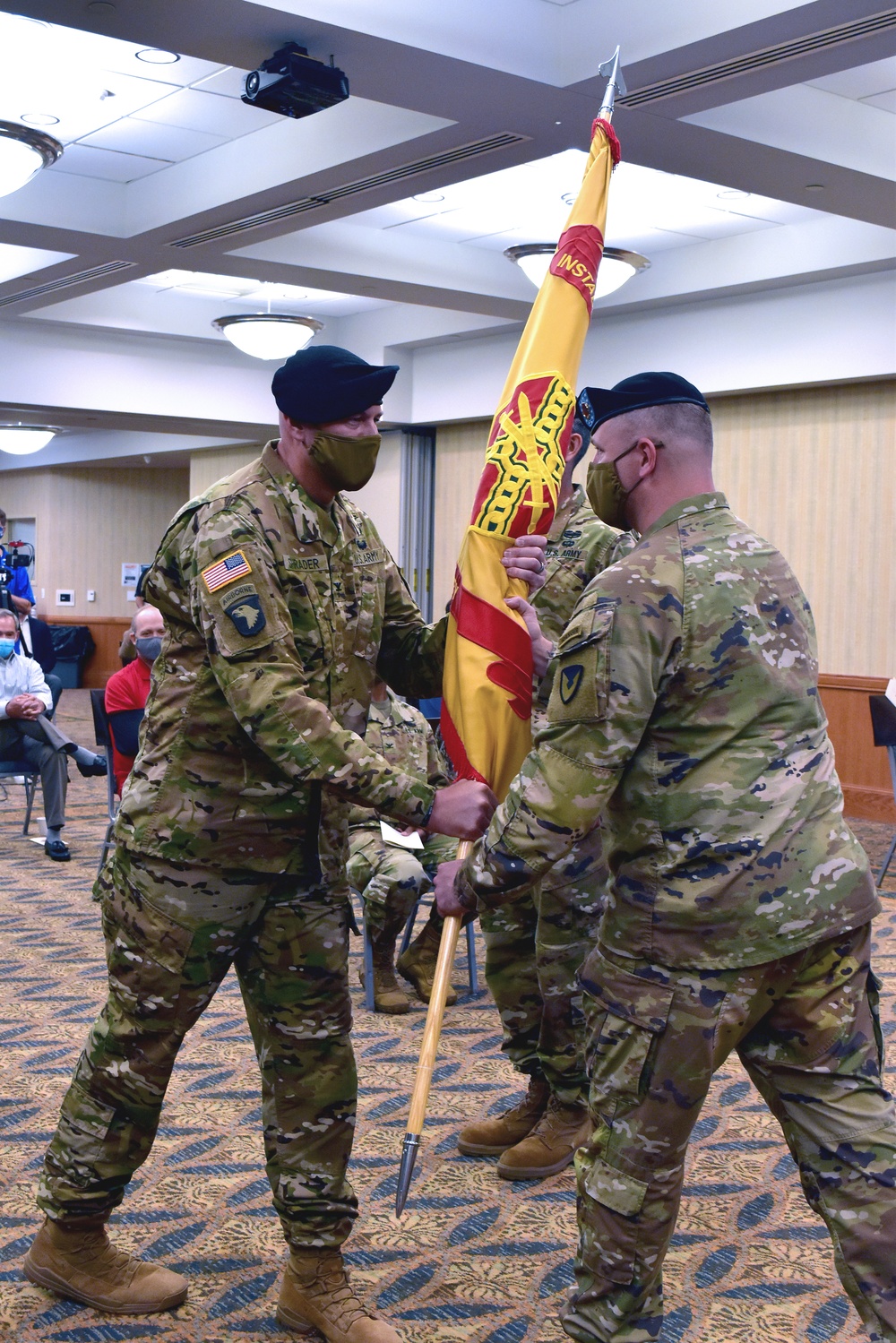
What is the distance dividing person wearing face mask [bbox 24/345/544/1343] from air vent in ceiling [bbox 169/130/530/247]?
13.5 feet

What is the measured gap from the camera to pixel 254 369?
13.0m

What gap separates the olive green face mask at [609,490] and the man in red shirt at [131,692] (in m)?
4.20

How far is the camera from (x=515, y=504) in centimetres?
296

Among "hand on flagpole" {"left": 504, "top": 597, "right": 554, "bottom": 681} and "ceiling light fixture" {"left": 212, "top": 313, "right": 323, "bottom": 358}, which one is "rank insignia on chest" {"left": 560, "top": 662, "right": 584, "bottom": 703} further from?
"ceiling light fixture" {"left": 212, "top": 313, "right": 323, "bottom": 358}

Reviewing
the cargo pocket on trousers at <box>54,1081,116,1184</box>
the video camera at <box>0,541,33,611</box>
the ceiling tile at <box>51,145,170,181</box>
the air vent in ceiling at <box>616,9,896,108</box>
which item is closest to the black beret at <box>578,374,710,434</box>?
the cargo pocket on trousers at <box>54,1081,116,1184</box>

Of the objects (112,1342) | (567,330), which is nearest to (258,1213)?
(112,1342)

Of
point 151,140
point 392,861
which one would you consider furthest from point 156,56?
point 392,861

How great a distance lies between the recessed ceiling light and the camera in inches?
233

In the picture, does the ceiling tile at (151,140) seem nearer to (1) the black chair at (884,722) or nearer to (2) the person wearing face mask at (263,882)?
(1) the black chair at (884,722)

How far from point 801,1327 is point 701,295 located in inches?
319

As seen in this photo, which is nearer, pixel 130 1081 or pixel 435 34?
pixel 130 1081

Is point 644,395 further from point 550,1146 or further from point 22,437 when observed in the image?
point 22,437

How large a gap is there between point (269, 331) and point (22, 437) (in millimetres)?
7435

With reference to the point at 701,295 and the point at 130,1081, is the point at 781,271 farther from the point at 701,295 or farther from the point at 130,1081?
the point at 130,1081
